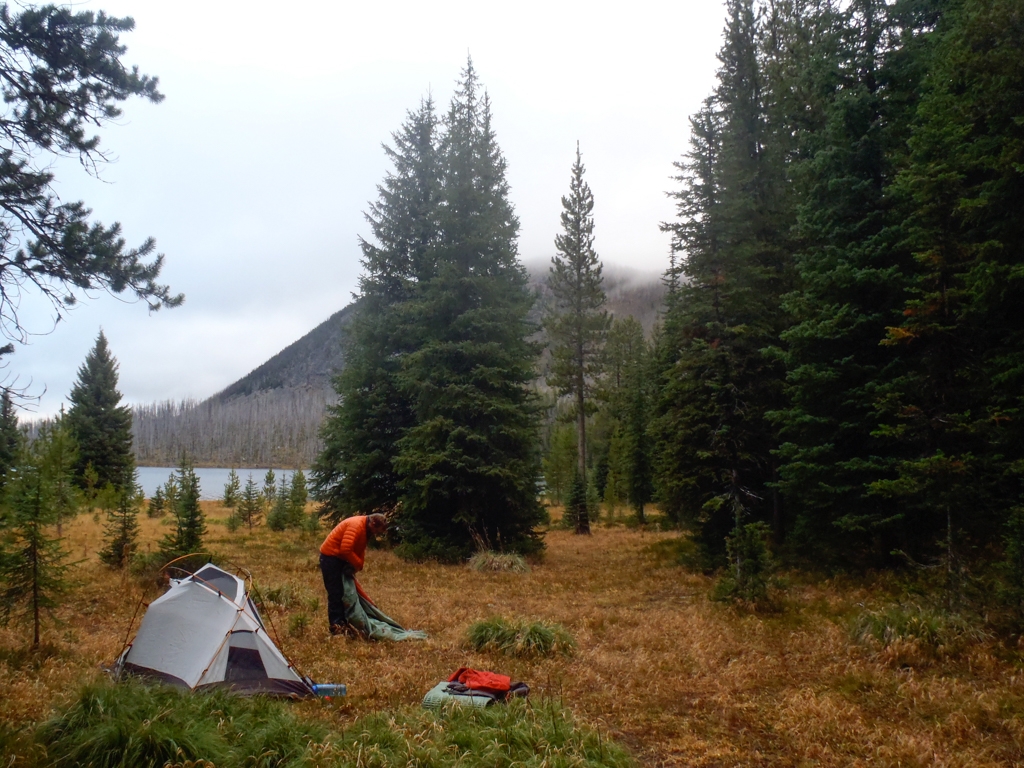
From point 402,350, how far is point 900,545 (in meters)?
14.6

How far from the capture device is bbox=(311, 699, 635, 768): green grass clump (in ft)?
15.5

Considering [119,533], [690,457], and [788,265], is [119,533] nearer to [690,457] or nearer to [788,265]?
[690,457]

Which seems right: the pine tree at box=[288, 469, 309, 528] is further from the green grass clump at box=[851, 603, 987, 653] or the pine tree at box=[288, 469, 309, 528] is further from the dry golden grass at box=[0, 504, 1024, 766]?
the green grass clump at box=[851, 603, 987, 653]

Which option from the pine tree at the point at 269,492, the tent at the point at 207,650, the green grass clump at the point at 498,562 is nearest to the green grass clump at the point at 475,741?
the tent at the point at 207,650

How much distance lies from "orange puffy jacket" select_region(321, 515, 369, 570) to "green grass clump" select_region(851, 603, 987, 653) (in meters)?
6.99

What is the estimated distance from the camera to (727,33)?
59.1 ft

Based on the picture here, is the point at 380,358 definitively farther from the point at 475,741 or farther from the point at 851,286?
the point at 475,741

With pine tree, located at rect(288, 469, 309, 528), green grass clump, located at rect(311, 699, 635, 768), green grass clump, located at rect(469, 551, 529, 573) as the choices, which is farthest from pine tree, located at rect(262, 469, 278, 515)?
green grass clump, located at rect(311, 699, 635, 768)

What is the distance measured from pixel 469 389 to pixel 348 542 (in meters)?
8.66

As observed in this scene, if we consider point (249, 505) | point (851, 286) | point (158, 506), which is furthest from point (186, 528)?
point (158, 506)

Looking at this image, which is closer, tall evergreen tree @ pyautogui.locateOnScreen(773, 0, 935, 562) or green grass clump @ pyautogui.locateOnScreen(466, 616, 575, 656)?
green grass clump @ pyautogui.locateOnScreen(466, 616, 575, 656)

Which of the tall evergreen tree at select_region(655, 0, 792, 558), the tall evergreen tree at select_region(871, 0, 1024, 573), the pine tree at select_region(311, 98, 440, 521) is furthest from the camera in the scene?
the pine tree at select_region(311, 98, 440, 521)

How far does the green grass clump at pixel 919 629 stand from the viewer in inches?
313

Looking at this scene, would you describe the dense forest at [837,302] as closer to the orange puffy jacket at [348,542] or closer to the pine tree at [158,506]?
the orange puffy jacket at [348,542]
